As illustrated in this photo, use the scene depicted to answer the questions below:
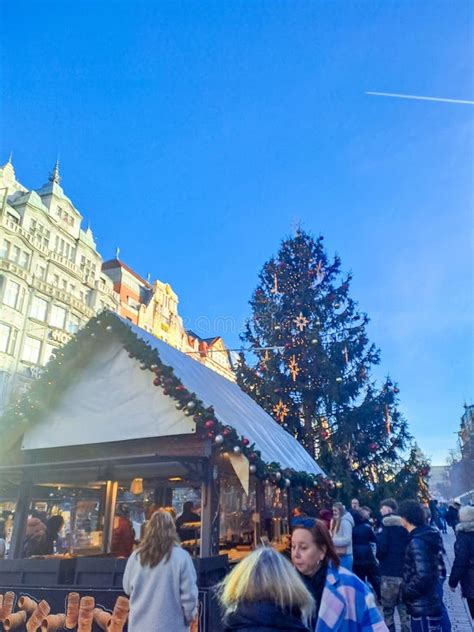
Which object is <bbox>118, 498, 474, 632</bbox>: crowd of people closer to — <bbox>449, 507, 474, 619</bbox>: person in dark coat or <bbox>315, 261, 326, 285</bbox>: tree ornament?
<bbox>449, 507, 474, 619</bbox>: person in dark coat

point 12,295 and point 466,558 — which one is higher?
point 12,295

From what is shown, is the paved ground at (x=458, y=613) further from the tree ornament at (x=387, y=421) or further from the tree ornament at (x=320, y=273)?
the tree ornament at (x=320, y=273)

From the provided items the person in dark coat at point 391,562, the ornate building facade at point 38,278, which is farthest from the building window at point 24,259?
the person in dark coat at point 391,562

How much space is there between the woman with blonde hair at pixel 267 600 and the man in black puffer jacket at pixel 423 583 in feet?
8.05

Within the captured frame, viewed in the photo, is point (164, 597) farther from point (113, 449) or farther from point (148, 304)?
point (148, 304)

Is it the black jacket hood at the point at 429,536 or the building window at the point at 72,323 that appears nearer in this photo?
the black jacket hood at the point at 429,536

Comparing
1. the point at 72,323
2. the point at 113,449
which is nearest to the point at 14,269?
the point at 72,323

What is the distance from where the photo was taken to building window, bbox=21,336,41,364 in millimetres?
29797

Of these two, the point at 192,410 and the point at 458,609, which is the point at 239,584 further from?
the point at 458,609

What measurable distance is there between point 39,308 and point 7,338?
157 inches

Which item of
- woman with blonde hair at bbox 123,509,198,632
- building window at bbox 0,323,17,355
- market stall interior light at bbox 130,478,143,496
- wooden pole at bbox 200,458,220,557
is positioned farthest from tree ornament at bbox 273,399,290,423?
building window at bbox 0,323,17,355

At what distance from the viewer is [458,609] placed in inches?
302

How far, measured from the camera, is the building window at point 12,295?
29078 mm

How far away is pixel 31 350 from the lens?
30.5 m
